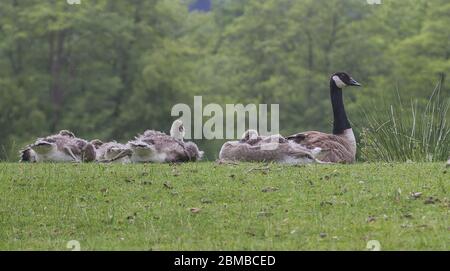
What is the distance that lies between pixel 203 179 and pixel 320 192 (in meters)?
1.79

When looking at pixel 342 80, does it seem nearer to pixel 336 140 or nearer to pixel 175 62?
pixel 336 140

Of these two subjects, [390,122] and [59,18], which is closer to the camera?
[390,122]

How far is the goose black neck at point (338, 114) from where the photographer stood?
54.4 feet

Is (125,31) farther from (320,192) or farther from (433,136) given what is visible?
(320,192)

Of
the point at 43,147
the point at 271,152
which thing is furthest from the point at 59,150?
the point at 271,152

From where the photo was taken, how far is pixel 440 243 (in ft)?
28.9

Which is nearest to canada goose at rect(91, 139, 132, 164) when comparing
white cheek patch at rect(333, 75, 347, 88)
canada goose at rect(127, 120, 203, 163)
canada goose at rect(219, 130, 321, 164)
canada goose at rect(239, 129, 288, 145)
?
canada goose at rect(127, 120, 203, 163)

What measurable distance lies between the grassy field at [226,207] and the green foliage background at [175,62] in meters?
37.3

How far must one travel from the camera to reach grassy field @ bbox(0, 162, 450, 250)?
30.1 ft

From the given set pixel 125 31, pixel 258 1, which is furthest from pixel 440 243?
pixel 258 1

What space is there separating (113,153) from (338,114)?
4.53 meters

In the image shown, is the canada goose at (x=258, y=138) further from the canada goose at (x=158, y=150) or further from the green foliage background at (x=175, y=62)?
the green foliage background at (x=175, y=62)

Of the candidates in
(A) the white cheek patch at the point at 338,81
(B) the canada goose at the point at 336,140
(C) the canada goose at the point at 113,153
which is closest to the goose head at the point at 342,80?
(A) the white cheek patch at the point at 338,81

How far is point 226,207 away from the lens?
10.5m
